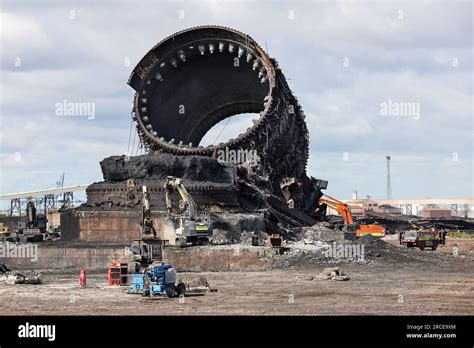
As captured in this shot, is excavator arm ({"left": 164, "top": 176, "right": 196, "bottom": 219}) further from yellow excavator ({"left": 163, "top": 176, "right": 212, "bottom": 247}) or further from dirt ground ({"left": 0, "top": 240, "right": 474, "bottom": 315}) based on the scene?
dirt ground ({"left": 0, "top": 240, "right": 474, "bottom": 315})

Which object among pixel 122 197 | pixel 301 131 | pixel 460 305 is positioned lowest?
pixel 460 305

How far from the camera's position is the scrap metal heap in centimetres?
4562

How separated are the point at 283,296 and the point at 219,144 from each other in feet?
88.6

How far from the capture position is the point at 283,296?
78.2 feet

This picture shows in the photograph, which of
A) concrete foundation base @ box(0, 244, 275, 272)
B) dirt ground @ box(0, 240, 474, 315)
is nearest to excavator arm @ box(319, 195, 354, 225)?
concrete foundation base @ box(0, 244, 275, 272)

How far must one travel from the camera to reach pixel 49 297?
24.8 metres

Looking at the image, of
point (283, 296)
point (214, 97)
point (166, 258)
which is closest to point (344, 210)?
point (214, 97)

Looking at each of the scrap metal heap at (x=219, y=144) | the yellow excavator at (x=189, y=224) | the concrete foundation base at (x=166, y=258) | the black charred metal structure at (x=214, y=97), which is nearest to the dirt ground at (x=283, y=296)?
the concrete foundation base at (x=166, y=258)

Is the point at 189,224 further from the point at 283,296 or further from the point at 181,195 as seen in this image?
the point at 283,296

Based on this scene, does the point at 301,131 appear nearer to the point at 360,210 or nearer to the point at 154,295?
the point at 154,295

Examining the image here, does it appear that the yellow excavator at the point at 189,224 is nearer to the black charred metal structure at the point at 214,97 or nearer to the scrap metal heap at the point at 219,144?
the scrap metal heap at the point at 219,144

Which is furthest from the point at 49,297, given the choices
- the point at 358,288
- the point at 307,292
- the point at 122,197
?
the point at 122,197

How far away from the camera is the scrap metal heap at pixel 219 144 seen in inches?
1796
